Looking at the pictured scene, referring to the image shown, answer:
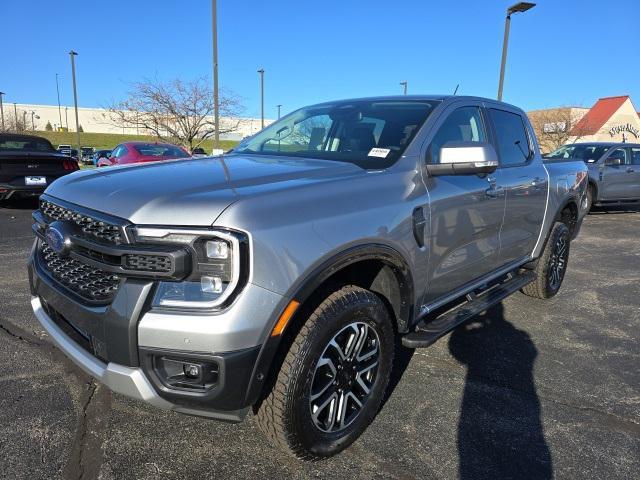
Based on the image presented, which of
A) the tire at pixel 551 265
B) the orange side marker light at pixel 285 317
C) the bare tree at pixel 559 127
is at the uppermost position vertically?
the bare tree at pixel 559 127

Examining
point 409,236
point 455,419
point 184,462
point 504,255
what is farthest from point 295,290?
point 504,255

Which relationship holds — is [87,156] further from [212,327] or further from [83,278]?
[212,327]

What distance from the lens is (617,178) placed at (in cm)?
1188

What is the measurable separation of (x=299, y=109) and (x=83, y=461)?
3.02 metres

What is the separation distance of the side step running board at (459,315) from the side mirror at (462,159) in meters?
0.95

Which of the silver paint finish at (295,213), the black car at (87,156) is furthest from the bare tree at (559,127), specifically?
the black car at (87,156)

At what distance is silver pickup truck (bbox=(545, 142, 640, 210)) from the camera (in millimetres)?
11719

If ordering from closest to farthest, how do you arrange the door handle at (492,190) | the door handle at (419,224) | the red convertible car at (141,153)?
the door handle at (419,224), the door handle at (492,190), the red convertible car at (141,153)

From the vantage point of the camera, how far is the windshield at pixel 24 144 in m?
9.71

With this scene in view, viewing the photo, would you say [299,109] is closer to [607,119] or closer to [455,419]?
[455,419]

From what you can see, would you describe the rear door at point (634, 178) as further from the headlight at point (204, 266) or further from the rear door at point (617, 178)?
the headlight at point (204, 266)

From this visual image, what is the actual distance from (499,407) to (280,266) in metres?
1.84

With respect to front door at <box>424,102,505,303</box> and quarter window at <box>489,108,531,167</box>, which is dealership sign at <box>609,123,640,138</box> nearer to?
quarter window at <box>489,108,531,167</box>

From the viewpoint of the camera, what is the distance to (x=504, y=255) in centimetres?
393
